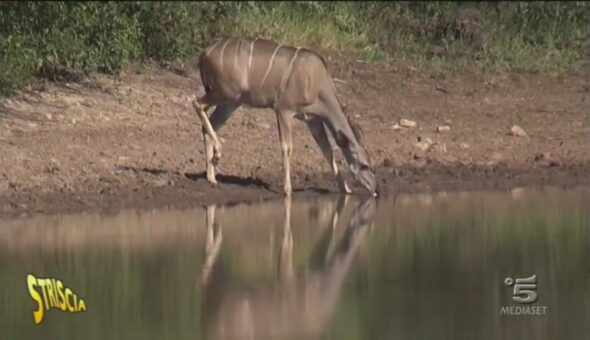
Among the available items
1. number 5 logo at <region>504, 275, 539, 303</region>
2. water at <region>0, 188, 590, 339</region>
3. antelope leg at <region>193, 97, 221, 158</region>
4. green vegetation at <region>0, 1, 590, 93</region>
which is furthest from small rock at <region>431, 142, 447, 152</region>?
number 5 logo at <region>504, 275, 539, 303</region>

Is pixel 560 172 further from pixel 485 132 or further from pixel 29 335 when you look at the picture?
pixel 29 335

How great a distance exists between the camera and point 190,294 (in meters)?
9.77

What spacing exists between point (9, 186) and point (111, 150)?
4.62 feet

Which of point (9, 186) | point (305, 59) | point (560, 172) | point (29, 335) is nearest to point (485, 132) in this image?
point (560, 172)

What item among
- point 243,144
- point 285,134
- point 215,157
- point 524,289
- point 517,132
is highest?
point 524,289

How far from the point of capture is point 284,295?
32.3ft

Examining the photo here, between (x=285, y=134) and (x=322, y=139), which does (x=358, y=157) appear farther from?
(x=285, y=134)

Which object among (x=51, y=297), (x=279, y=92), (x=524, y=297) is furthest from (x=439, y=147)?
(x=51, y=297)

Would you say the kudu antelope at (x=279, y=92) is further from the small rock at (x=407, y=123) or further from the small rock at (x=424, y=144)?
the small rock at (x=407, y=123)

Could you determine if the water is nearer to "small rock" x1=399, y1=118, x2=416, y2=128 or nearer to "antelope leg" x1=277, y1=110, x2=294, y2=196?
"antelope leg" x1=277, y1=110, x2=294, y2=196

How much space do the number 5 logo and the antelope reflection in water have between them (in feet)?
3.44

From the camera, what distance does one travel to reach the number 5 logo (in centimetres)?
983

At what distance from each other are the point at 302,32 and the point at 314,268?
837 cm

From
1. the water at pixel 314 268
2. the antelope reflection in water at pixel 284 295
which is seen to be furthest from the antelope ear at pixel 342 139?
the antelope reflection in water at pixel 284 295
